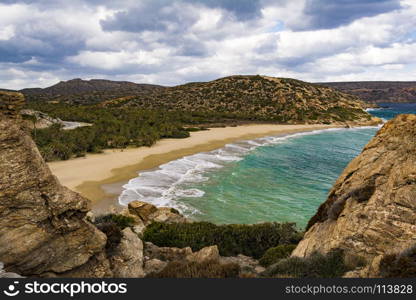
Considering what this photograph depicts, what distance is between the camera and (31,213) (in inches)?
248

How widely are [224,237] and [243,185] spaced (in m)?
11.5

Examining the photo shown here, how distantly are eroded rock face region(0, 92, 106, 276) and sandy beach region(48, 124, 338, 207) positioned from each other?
11.1m

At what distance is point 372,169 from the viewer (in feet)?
28.0

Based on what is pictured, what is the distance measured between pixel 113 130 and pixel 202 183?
22529 millimetres

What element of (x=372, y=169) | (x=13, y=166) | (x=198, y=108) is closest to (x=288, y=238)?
(x=372, y=169)

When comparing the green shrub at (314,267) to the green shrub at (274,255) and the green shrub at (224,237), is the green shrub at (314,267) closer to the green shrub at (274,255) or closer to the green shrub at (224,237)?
the green shrub at (274,255)

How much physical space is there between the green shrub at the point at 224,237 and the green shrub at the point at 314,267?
13.4 ft

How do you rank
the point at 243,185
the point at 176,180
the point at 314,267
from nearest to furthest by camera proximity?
the point at 314,267
the point at 243,185
the point at 176,180

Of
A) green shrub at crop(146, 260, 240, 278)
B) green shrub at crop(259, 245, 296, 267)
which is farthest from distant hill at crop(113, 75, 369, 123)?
green shrub at crop(146, 260, 240, 278)

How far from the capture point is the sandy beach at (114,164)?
20256mm

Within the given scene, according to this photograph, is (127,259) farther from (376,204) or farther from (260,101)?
(260,101)

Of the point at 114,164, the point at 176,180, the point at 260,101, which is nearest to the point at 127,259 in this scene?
the point at 176,180

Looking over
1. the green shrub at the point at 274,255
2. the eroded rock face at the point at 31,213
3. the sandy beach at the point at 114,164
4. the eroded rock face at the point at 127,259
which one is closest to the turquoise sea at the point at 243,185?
the sandy beach at the point at 114,164

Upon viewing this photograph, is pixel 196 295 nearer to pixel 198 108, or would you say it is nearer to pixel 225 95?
pixel 198 108
